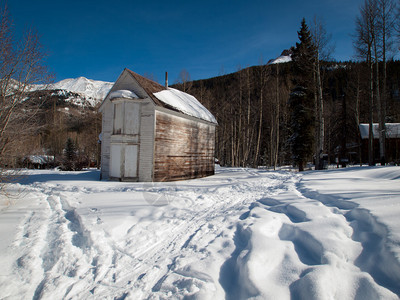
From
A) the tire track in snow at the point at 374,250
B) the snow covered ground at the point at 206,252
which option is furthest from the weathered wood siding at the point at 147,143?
the tire track in snow at the point at 374,250

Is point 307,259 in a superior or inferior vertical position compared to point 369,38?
inferior

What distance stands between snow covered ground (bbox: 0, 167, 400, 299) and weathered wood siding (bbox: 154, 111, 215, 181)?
6.14 metres

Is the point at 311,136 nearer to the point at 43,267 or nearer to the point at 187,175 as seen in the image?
the point at 187,175

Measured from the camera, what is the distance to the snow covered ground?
2.26 metres

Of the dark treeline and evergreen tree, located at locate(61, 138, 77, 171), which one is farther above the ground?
the dark treeline

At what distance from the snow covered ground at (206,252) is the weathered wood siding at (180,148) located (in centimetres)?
614

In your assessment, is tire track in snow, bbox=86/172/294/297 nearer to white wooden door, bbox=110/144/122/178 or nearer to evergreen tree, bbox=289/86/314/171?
white wooden door, bbox=110/144/122/178

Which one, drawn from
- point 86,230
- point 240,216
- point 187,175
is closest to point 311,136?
point 187,175

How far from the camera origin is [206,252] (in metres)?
3.18

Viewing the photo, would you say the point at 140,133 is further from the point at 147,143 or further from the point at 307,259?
the point at 307,259

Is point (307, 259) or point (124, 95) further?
point (124, 95)

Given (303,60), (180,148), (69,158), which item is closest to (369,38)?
(303,60)

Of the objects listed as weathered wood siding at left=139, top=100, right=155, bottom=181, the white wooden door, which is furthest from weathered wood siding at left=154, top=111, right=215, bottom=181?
the white wooden door

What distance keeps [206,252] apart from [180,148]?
31.4ft
